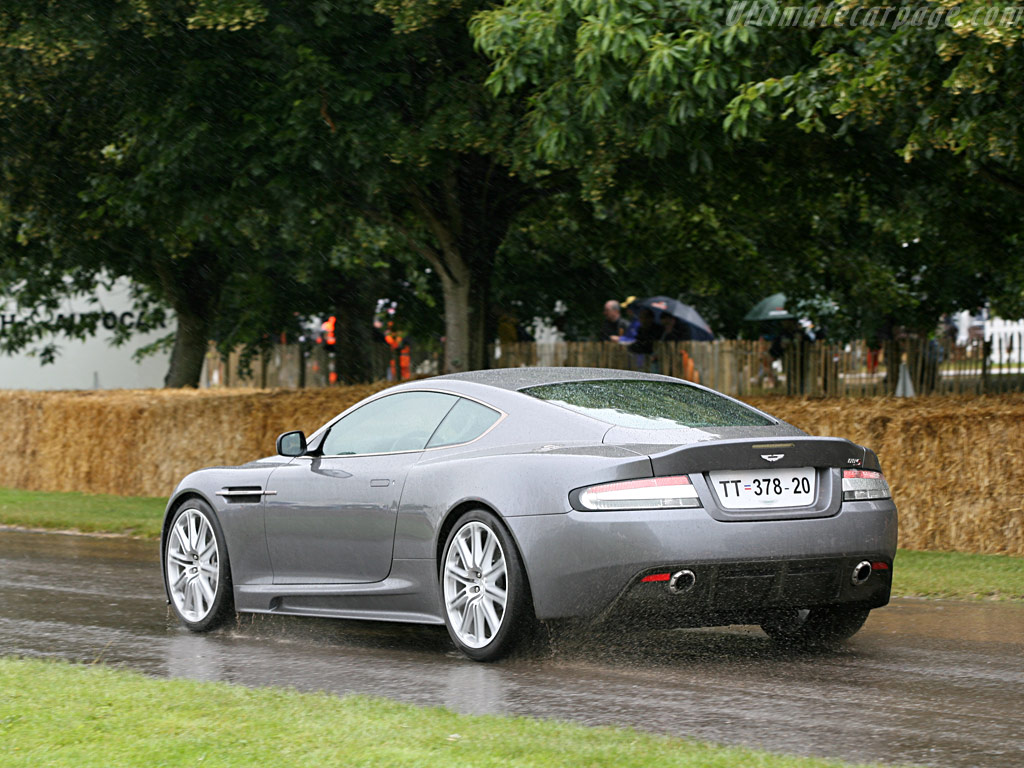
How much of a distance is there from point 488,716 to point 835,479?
2218 millimetres

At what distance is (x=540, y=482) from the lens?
22.6 feet

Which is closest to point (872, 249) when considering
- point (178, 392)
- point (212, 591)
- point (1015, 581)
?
point (178, 392)

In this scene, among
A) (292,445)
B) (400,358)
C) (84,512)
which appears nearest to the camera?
(292,445)

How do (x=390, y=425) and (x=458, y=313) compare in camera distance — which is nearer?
(x=390, y=425)

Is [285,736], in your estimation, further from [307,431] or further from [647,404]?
[307,431]

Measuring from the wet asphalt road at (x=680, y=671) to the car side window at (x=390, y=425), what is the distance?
41.8 inches

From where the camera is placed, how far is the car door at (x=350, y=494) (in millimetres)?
7742

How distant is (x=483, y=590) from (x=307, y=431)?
10.8 m

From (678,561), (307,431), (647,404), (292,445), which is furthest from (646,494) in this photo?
(307,431)

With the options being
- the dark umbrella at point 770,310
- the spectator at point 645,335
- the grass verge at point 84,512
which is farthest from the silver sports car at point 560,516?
the dark umbrella at point 770,310

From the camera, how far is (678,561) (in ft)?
21.6

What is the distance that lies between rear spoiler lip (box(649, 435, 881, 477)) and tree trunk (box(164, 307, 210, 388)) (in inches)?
785

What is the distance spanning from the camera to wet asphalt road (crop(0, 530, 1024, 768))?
5.47m

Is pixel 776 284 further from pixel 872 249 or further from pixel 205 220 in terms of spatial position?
pixel 205 220
